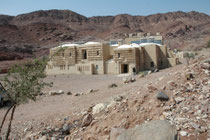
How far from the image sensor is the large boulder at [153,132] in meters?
3.78

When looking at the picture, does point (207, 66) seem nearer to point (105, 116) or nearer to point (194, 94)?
point (194, 94)

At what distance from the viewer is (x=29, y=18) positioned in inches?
3999

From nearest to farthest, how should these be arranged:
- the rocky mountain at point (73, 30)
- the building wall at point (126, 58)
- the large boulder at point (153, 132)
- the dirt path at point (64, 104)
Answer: the large boulder at point (153, 132) < the dirt path at point (64, 104) < the building wall at point (126, 58) < the rocky mountain at point (73, 30)

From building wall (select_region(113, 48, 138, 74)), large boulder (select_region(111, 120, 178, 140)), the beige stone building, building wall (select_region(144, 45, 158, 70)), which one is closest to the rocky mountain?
the beige stone building

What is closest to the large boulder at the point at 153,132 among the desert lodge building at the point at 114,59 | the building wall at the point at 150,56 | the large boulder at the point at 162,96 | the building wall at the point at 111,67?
the large boulder at the point at 162,96

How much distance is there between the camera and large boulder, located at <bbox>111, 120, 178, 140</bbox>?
3782 mm

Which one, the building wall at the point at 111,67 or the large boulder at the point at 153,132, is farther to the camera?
the building wall at the point at 111,67

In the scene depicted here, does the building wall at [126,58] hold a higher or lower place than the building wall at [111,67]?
higher

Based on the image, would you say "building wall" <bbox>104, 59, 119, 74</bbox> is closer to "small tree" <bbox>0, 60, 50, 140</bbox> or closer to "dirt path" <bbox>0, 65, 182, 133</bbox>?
"dirt path" <bbox>0, 65, 182, 133</bbox>

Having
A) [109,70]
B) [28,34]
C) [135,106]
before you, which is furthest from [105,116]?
[28,34]

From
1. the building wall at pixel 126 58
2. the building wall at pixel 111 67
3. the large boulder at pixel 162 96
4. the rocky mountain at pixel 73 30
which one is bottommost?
the large boulder at pixel 162 96

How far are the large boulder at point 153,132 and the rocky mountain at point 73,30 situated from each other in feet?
160

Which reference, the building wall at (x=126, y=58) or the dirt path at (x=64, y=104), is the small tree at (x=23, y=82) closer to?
the dirt path at (x=64, y=104)

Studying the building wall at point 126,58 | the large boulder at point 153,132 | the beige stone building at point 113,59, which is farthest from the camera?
the beige stone building at point 113,59
